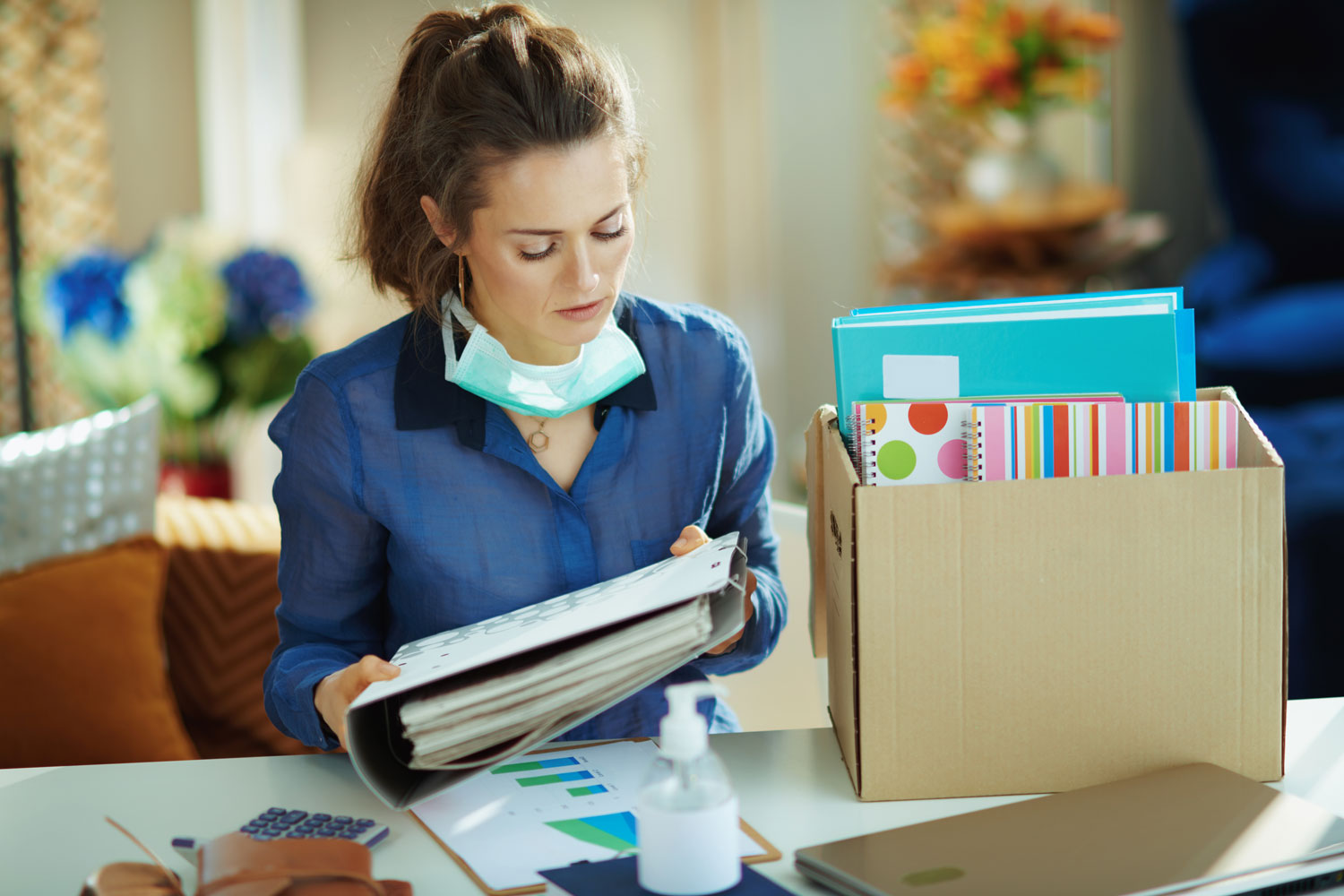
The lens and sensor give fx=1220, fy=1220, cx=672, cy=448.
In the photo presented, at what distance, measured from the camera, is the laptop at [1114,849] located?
676 mm

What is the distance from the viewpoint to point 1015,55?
3.01m

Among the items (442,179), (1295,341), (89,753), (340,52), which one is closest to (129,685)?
(89,753)

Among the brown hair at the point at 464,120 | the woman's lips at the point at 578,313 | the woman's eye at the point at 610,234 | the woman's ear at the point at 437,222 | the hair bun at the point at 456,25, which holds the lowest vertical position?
the woman's lips at the point at 578,313

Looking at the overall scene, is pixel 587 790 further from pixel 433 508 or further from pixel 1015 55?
pixel 1015 55

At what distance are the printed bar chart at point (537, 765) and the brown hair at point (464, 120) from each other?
0.41 metres

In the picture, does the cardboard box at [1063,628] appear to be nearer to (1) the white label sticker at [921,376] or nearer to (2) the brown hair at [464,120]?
(1) the white label sticker at [921,376]

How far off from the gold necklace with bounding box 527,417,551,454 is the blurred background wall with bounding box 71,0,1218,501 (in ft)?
7.74

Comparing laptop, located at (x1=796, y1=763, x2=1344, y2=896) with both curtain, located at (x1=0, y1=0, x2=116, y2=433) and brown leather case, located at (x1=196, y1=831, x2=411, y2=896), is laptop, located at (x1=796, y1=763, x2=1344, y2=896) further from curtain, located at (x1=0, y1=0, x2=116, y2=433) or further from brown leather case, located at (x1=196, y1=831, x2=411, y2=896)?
curtain, located at (x1=0, y1=0, x2=116, y2=433)

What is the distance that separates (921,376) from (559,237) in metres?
0.32

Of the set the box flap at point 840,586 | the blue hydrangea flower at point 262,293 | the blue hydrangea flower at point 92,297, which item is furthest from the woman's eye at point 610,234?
the blue hydrangea flower at point 92,297

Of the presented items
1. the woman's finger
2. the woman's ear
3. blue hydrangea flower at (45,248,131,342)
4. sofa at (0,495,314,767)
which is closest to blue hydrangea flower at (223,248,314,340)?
blue hydrangea flower at (45,248,131,342)

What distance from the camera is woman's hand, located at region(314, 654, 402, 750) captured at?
83 centimetres

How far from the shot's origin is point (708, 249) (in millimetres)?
4133

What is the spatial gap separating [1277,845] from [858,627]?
0.89ft
